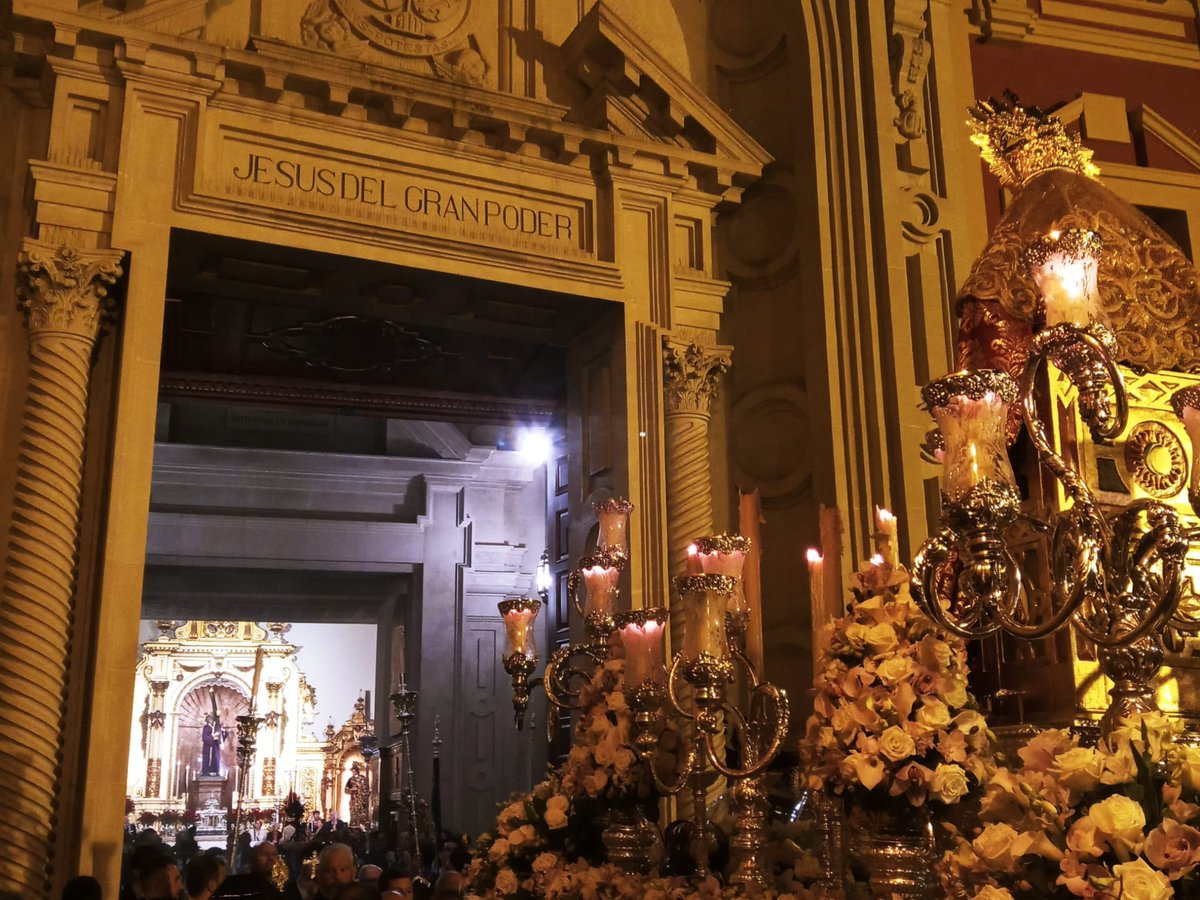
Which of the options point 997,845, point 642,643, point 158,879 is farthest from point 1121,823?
point 158,879

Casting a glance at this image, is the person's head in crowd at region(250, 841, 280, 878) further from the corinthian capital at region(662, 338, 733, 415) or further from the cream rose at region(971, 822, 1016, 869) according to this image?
the cream rose at region(971, 822, 1016, 869)

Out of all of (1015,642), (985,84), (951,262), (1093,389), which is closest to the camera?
(1093,389)

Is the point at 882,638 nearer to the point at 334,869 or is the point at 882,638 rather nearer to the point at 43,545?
the point at 334,869

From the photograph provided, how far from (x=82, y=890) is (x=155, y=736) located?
1267cm

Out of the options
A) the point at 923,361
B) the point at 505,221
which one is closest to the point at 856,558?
the point at 923,361

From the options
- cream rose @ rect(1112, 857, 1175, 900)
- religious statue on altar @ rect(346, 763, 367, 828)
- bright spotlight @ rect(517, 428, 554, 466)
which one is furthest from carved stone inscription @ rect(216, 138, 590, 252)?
religious statue on altar @ rect(346, 763, 367, 828)

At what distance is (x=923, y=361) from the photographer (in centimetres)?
709

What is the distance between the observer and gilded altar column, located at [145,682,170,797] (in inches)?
634

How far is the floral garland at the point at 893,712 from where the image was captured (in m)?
3.04

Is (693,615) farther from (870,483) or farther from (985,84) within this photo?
(985,84)

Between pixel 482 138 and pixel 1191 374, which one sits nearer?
pixel 1191 374

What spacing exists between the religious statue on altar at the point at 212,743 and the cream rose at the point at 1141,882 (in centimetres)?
1607

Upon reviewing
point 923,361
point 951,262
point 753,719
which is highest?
point 951,262

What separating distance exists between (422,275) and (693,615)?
11.9ft
